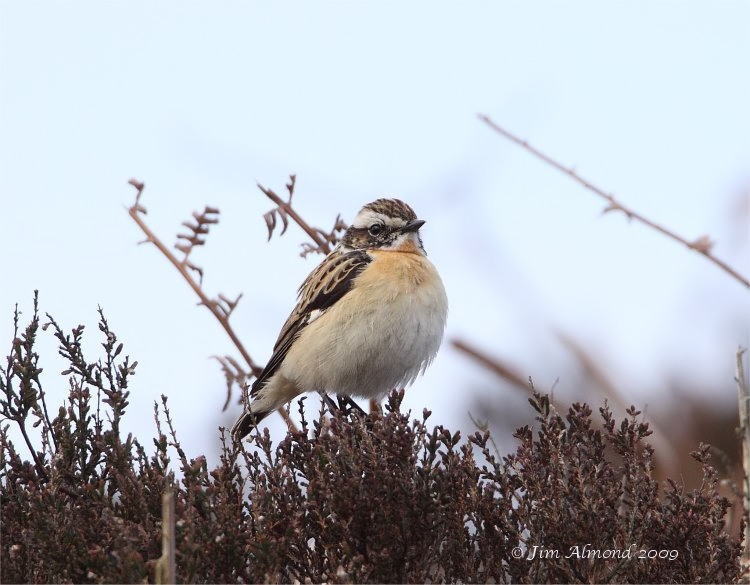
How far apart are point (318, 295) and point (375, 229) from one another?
763 mm

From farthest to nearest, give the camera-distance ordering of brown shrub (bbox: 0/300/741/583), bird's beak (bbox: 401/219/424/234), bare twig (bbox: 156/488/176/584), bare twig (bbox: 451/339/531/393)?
bird's beak (bbox: 401/219/424/234) → bare twig (bbox: 451/339/531/393) → brown shrub (bbox: 0/300/741/583) → bare twig (bbox: 156/488/176/584)

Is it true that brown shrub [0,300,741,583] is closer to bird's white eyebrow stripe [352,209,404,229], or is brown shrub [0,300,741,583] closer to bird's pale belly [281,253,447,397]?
bird's pale belly [281,253,447,397]

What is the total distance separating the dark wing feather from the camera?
678 cm

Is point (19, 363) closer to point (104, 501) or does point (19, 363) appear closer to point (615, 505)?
point (104, 501)

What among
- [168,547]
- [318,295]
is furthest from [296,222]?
[168,547]

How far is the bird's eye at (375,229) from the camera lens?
23.9 feet

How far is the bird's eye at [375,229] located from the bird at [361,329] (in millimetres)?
132

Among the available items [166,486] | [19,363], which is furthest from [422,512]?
[19,363]

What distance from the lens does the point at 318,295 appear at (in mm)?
6871

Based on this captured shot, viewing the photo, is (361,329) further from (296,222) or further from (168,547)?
(168,547)

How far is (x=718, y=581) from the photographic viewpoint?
14.5 ft

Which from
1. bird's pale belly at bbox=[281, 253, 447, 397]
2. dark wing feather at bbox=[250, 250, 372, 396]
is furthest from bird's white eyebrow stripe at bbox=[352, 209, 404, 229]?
bird's pale belly at bbox=[281, 253, 447, 397]

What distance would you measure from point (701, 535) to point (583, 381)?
Result: 2.25 m

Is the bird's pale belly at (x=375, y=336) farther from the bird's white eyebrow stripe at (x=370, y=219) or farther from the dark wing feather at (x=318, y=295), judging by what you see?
the bird's white eyebrow stripe at (x=370, y=219)
